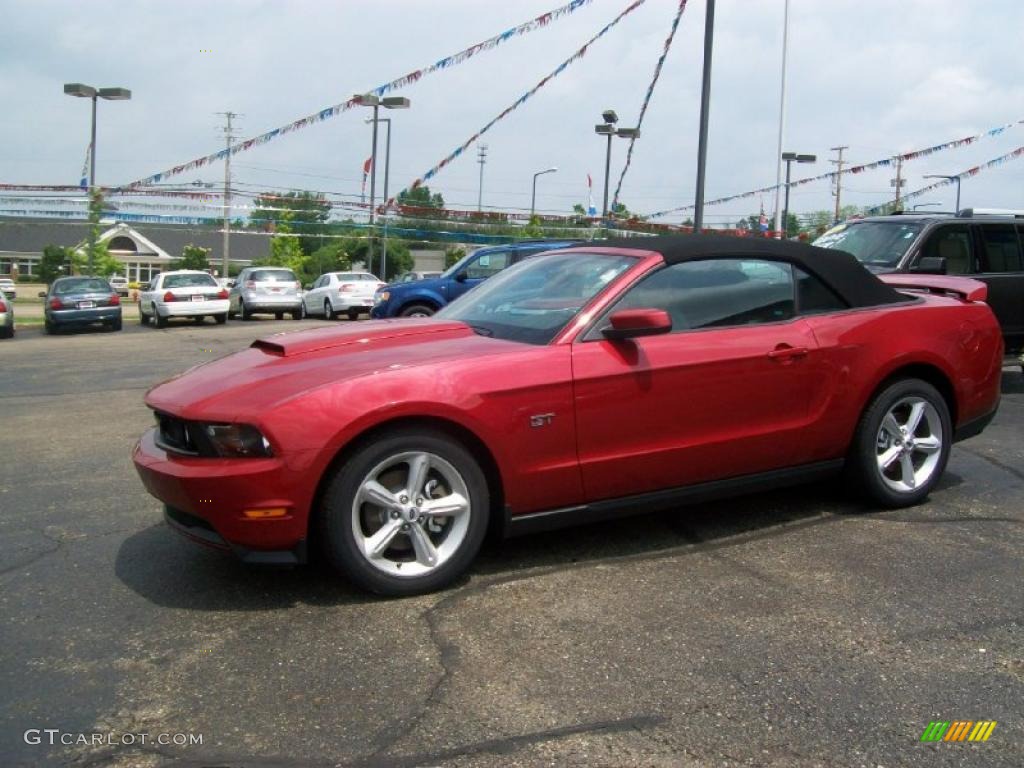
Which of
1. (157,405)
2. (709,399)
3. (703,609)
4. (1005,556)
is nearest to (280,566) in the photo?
(157,405)

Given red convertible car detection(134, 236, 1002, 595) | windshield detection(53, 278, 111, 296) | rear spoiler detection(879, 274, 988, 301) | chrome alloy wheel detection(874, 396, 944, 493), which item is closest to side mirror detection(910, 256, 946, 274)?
rear spoiler detection(879, 274, 988, 301)

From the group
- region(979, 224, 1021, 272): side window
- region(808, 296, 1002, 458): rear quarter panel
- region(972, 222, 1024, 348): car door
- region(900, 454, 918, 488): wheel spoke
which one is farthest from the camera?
region(979, 224, 1021, 272): side window

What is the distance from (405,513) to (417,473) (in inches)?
6.6

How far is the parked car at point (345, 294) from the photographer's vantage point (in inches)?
993

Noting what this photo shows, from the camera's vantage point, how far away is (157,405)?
13.4 feet

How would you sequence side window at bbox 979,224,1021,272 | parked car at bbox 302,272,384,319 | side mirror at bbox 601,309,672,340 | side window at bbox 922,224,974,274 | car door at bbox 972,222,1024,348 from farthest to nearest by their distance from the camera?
1. parked car at bbox 302,272,384,319
2. side window at bbox 979,224,1021,272
3. side window at bbox 922,224,974,274
4. car door at bbox 972,222,1024,348
5. side mirror at bbox 601,309,672,340

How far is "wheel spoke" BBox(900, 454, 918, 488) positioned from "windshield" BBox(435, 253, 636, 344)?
6.34 feet

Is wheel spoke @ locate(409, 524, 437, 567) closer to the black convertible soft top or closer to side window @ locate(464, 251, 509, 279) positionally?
the black convertible soft top

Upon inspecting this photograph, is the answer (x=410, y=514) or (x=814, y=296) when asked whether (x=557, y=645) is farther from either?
(x=814, y=296)

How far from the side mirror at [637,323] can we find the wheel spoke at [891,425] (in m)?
1.61

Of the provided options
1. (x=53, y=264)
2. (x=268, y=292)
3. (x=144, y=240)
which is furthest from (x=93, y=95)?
(x=144, y=240)

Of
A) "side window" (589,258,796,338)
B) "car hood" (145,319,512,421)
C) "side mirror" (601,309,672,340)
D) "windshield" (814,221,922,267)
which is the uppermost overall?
"windshield" (814,221,922,267)

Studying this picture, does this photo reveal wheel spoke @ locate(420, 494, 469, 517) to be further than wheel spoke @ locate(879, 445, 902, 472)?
No

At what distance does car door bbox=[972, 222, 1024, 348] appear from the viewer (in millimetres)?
9461
